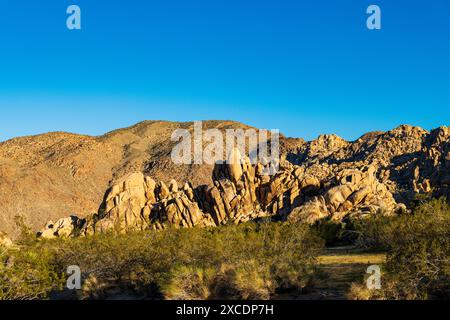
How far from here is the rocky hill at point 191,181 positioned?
4712cm

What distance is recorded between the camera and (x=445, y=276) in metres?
12.9

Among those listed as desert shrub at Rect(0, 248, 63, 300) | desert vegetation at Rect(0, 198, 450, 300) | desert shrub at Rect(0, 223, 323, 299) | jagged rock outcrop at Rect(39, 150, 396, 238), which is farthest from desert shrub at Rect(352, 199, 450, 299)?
jagged rock outcrop at Rect(39, 150, 396, 238)

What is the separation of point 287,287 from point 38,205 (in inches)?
2709

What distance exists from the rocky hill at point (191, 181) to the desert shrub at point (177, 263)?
3.73 meters

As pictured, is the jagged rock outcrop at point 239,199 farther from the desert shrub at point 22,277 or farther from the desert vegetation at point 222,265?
the desert shrub at point 22,277

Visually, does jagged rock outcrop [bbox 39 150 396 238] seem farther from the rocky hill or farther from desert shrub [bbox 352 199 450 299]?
desert shrub [bbox 352 199 450 299]

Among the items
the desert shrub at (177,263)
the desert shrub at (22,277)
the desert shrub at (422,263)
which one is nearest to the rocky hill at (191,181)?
the desert shrub at (177,263)

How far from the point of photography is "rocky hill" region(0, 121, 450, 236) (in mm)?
47125

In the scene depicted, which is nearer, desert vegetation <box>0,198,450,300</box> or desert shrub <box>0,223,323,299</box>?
desert vegetation <box>0,198,450,300</box>

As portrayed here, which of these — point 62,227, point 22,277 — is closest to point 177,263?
point 22,277

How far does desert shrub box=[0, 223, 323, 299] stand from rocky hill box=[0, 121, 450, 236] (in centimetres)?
373

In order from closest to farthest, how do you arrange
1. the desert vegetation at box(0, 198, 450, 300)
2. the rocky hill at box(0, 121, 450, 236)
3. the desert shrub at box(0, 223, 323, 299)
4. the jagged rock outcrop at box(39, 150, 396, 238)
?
the desert vegetation at box(0, 198, 450, 300), the desert shrub at box(0, 223, 323, 299), the jagged rock outcrop at box(39, 150, 396, 238), the rocky hill at box(0, 121, 450, 236)
